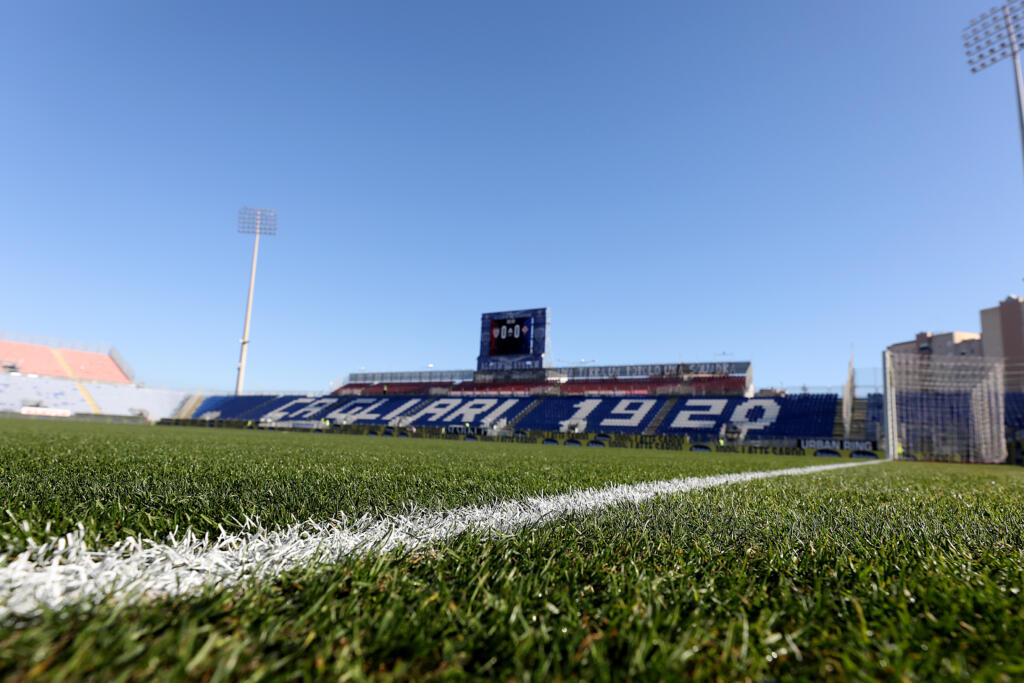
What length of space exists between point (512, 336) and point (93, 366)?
35151mm

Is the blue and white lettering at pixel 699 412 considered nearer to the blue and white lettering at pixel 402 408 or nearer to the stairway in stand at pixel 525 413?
the stairway in stand at pixel 525 413

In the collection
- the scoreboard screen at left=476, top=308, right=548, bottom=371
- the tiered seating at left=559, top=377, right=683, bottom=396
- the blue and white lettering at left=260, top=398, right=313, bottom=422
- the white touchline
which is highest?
the scoreboard screen at left=476, top=308, right=548, bottom=371

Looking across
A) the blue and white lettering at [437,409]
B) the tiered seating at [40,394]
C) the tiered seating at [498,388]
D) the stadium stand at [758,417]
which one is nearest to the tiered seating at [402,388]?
the tiered seating at [498,388]

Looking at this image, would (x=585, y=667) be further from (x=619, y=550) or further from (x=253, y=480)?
(x=253, y=480)

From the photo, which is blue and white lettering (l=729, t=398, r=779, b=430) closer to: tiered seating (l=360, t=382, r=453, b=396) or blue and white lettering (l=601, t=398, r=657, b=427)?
blue and white lettering (l=601, t=398, r=657, b=427)

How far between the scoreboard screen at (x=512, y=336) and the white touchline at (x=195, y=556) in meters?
29.8

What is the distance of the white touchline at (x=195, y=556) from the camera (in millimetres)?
1040

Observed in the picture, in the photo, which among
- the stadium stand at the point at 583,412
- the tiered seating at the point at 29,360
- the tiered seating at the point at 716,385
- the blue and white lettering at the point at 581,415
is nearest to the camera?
the stadium stand at the point at 583,412

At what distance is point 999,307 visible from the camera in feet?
126

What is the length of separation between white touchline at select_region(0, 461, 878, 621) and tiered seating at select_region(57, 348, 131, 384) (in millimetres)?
50445

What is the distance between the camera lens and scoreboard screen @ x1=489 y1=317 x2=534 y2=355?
105 feet

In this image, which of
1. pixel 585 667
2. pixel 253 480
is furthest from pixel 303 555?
pixel 253 480

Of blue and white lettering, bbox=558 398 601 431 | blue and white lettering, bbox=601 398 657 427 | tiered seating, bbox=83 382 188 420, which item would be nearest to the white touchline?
blue and white lettering, bbox=601 398 657 427

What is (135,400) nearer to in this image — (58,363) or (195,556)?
(58,363)
